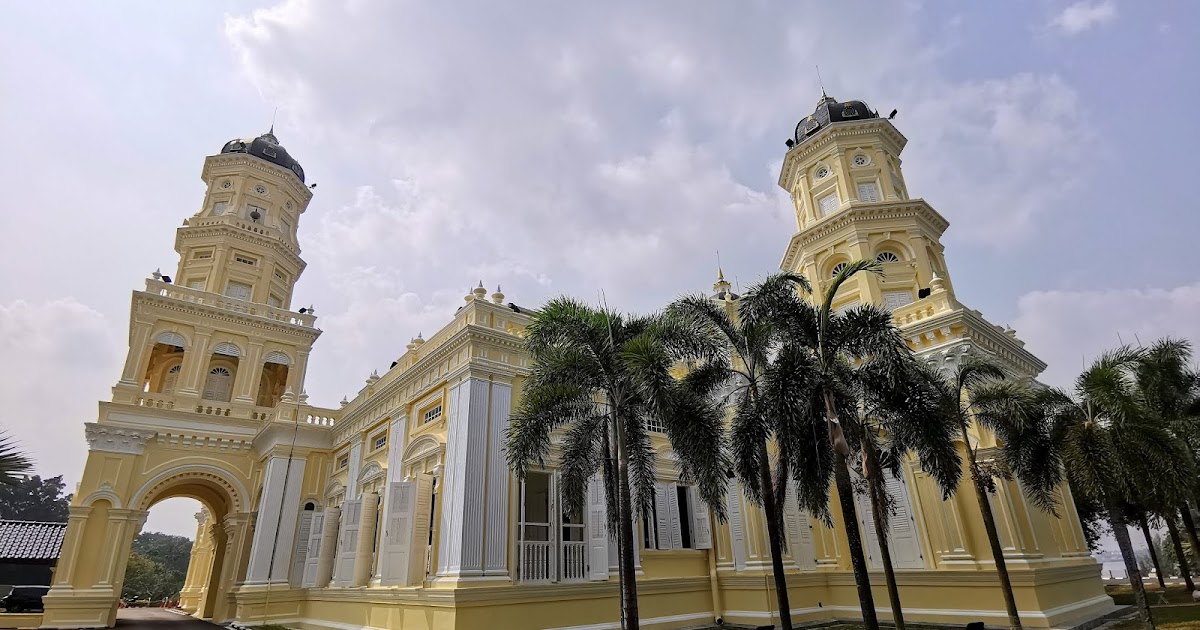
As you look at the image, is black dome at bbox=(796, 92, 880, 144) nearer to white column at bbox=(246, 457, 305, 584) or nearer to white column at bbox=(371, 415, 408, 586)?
white column at bbox=(371, 415, 408, 586)

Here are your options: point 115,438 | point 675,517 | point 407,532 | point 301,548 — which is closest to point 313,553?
point 301,548

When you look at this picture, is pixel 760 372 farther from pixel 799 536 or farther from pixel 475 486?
pixel 799 536

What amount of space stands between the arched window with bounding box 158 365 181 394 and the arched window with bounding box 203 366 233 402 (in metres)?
1.61

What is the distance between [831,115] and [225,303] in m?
25.1

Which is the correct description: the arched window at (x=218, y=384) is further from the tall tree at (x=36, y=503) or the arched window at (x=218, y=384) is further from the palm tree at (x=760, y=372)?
the tall tree at (x=36, y=503)

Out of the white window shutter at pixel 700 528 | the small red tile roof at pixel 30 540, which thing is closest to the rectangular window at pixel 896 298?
the white window shutter at pixel 700 528

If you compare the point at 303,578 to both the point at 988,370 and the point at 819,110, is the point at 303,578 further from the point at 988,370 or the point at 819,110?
the point at 819,110

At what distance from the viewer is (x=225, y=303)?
25016mm

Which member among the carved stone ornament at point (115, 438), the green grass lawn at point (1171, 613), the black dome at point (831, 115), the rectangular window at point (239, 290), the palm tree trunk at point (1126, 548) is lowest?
the green grass lawn at point (1171, 613)

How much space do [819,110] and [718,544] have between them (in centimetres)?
1712

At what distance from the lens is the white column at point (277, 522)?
19.6 metres

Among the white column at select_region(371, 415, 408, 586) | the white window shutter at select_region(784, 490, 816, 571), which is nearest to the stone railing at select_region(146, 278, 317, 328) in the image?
the white column at select_region(371, 415, 408, 586)

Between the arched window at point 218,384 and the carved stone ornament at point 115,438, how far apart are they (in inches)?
133

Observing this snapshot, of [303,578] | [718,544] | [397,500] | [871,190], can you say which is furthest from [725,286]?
[303,578]
